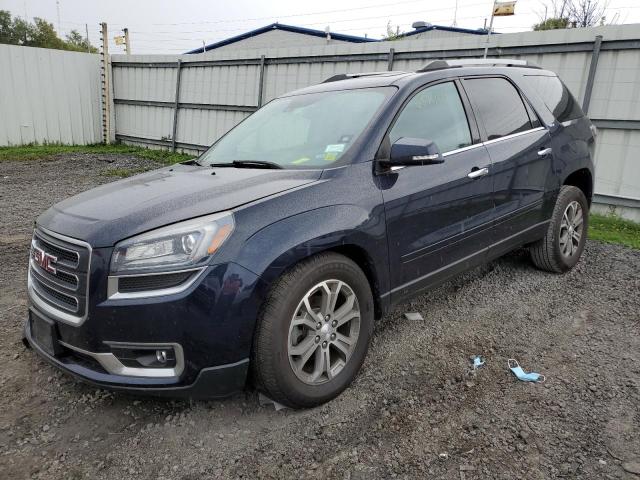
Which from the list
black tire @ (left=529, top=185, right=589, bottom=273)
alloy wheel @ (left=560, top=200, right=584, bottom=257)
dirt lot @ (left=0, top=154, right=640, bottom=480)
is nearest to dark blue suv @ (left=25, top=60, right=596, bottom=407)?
dirt lot @ (left=0, top=154, right=640, bottom=480)

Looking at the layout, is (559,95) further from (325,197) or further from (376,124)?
(325,197)

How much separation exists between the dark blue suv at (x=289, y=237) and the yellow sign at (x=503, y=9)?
4.35 m

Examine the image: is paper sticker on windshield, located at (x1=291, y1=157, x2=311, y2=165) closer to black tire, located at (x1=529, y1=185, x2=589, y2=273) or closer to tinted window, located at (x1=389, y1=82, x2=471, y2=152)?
tinted window, located at (x1=389, y1=82, x2=471, y2=152)

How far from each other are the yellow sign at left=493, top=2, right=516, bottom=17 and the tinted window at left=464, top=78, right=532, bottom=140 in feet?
14.0

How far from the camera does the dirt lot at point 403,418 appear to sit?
86.0 inches

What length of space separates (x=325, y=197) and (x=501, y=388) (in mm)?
1479

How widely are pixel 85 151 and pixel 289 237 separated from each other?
39.8 feet

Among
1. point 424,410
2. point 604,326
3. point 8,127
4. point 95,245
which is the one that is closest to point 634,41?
point 604,326

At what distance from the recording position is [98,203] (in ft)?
8.47

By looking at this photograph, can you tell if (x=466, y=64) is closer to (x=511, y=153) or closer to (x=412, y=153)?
(x=511, y=153)

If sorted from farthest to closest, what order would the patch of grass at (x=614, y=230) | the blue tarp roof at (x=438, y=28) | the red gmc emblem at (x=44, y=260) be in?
the blue tarp roof at (x=438, y=28) < the patch of grass at (x=614, y=230) < the red gmc emblem at (x=44, y=260)

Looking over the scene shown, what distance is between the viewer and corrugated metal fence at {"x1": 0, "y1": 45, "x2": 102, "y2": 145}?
40.5 feet

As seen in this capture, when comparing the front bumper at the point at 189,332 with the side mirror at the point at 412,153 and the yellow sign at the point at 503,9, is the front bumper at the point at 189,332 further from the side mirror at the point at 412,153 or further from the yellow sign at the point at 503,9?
the yellow sign at the point at 503,9

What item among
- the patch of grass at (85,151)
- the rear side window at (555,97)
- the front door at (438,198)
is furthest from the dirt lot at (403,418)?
the patch of grass at (85,151)
